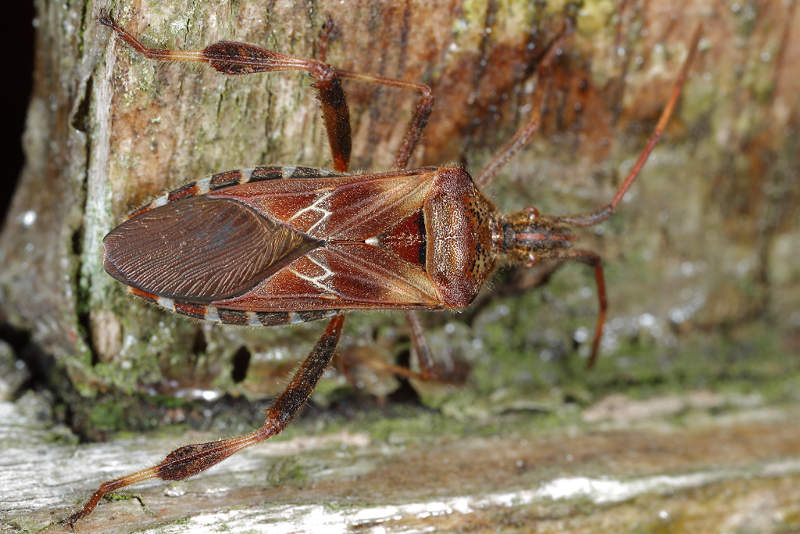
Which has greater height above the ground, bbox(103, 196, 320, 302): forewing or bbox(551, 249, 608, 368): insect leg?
bbox(103, 196, 320, 302): forewing

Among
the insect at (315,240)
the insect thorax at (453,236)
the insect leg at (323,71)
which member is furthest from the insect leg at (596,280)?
the insect leg at (323,71)

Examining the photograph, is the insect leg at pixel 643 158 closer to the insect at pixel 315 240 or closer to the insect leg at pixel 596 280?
the insect at pixel 315 240

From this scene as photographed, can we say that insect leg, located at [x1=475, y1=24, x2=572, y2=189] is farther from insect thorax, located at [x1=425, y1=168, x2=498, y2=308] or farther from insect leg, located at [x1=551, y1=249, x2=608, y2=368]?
insect leg, located at [x1=551, y1=249, x2=608, y2=368]

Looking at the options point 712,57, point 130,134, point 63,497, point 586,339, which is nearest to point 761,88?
point 712,57

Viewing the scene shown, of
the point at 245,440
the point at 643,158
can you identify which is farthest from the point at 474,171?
the point at 245,440

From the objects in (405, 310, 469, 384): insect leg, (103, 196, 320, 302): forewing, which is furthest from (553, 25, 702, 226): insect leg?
(103, 196, 320, 302): forewing

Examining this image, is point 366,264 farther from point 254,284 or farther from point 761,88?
point 761,88
